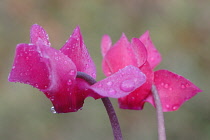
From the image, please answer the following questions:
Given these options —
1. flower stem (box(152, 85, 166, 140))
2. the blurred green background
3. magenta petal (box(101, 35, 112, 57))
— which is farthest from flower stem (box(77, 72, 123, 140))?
the blurred green background

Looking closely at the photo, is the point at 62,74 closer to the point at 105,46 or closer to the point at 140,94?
the point at 140,94

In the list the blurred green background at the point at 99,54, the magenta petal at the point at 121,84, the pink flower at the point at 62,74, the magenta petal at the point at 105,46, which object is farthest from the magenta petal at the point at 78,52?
the blurred green background at the point at 99,54

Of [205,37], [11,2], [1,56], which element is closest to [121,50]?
[205,37]

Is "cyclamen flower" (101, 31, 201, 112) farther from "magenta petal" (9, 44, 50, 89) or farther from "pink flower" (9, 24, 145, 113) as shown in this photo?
"magenta petal" (9, 44, 50, 89)

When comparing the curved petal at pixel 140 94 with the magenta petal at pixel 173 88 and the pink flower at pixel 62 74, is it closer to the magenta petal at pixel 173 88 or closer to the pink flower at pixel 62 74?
the magenta petal at pixel 173 88

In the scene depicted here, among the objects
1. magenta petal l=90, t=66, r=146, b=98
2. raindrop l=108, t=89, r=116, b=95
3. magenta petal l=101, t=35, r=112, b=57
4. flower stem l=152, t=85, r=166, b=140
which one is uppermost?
magenta petal l=90, t=66, r=146, b=98

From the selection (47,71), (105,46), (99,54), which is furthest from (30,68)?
(99,54)
